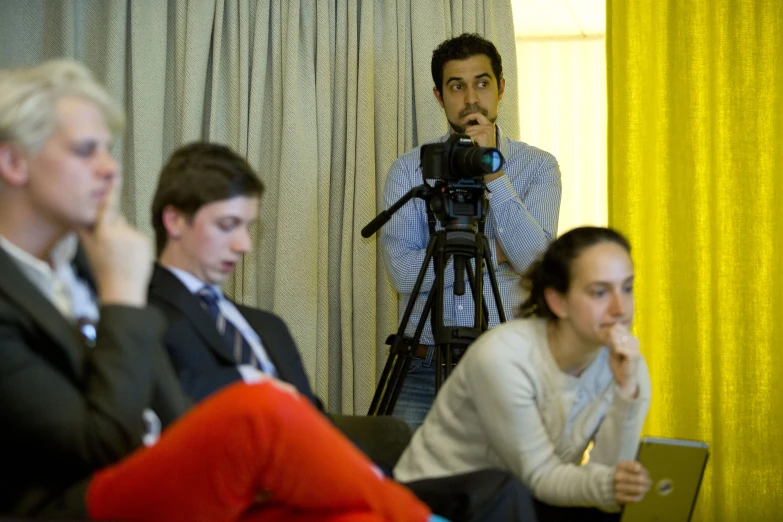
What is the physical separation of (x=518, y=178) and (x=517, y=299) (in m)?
0.40

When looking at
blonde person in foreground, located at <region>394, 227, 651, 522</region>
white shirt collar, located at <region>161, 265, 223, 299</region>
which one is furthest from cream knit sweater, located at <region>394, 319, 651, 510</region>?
white shirt collar, located at <region>161, 265, 223, 299</region>

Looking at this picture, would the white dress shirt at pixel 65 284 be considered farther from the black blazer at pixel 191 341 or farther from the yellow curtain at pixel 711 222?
the yellow curtain at pixel 711 222

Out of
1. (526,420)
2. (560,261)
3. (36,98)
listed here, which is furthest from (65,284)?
(560,261)

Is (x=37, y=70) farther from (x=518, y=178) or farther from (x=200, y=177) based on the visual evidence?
(x=518, y=178)

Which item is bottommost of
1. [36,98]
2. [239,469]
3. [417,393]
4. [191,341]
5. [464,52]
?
[417,393]

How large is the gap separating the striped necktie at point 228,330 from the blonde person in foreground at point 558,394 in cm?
45

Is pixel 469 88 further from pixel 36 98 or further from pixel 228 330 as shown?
pixel 36 98

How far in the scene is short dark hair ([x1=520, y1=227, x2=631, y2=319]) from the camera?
2205 mm

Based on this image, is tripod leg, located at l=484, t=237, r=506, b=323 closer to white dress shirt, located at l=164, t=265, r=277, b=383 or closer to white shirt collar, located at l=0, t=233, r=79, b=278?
white dress shirt, located at l=164, t=265, r=277, b=383

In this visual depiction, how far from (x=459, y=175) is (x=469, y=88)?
1.78 ft

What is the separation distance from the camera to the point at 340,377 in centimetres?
370

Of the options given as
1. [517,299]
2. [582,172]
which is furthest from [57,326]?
[582,172]

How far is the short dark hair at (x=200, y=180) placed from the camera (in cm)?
188

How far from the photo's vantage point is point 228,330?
190 centimetres
